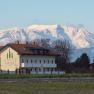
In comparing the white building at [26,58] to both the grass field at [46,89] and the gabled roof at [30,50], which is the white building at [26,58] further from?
the grass field at [46,89]

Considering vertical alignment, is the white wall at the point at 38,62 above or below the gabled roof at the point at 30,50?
below

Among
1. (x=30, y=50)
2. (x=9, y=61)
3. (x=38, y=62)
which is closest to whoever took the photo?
(x=9, y=61)

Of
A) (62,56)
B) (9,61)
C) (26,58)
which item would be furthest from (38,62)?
(62,56)

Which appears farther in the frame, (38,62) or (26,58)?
(38,62)

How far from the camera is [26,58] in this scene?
126m

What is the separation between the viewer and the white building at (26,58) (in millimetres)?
124062

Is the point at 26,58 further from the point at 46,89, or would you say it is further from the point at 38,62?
the point at 46,89

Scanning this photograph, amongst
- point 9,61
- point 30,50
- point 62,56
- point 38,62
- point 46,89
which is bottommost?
point 46,89

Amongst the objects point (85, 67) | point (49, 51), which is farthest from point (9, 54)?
point (85, 67)

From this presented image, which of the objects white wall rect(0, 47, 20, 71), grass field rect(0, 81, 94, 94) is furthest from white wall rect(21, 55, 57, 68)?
grass field rect(0, 81, 94, 94)

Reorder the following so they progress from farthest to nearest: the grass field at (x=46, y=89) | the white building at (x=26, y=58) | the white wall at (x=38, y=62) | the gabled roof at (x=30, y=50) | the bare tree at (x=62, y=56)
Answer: the bare tree at (x=62, y=56) < the gabled roof at (x=30, y=50) < the white wall at (x=38, y=62) < the white building at (x=26, y=58) < the grass field at (x=46, y=89)

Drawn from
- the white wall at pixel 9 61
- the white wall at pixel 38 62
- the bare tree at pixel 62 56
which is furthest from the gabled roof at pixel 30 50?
the bare tree at pixel 62 56

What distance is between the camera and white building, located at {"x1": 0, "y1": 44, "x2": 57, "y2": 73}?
124062 mm

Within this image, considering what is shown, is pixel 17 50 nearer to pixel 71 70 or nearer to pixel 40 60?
pixel 40 60
